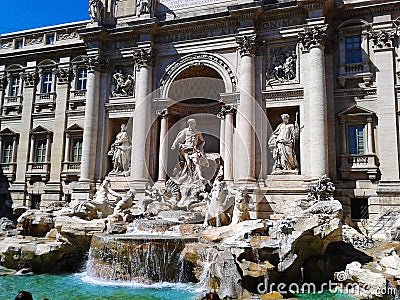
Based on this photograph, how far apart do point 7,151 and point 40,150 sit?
2.53m

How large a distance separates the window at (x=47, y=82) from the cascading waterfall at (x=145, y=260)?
14628 mm

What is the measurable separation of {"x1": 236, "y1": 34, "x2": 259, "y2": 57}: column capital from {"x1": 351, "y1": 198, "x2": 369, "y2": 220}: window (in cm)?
839

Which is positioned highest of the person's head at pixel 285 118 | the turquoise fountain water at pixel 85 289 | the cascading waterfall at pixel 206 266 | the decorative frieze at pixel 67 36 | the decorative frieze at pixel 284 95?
the decorative frieze at pixel 67 36

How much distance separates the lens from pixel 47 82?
24.5 meters

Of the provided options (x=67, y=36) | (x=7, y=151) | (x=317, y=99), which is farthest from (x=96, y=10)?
(x=317, y=99)

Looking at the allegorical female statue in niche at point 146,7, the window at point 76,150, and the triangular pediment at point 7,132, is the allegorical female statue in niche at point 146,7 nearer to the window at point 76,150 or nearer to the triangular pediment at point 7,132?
the window at point 76,150

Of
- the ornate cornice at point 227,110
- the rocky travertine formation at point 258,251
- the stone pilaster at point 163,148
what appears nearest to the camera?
the rocky travertine formation at point 258,251

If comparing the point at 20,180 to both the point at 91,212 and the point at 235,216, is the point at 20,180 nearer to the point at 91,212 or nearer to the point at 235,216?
the point at 91,212

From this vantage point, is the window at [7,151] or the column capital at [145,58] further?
the window at [7,151]

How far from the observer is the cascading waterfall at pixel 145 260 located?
498 inches

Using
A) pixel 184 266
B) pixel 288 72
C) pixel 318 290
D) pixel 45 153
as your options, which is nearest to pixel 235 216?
Answer: pixel 184 266

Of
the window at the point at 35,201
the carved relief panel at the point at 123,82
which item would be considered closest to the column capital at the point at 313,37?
the carved relief panel at the point at 123,82

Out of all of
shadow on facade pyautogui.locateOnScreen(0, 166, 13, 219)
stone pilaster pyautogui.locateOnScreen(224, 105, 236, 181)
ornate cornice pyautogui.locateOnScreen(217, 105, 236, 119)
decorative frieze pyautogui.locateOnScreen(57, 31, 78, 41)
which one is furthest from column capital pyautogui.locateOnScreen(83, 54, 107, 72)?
shadow on facade pyautogui.locateOnScreen(0, 166, 13, 219)

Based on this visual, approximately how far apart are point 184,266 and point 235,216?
313 centimetres
